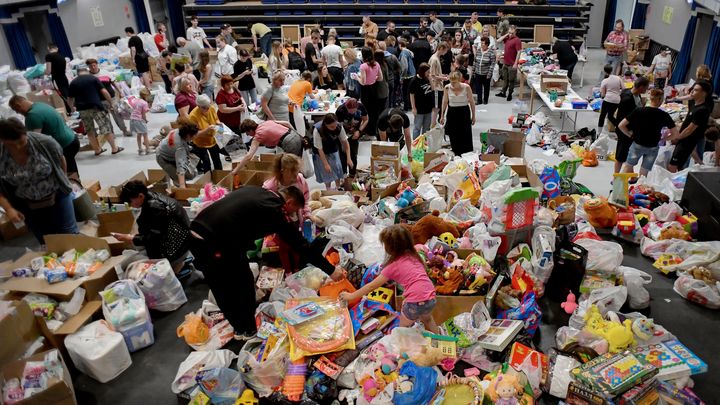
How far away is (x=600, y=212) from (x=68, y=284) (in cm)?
469

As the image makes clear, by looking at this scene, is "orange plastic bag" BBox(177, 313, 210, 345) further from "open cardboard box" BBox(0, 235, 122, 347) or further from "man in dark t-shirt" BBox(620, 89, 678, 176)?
"man in dark t-shirt" BBox(620, 89, 678, 176)

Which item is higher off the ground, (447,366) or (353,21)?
(353,21)

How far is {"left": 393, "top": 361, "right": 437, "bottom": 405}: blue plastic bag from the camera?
283 centimetres

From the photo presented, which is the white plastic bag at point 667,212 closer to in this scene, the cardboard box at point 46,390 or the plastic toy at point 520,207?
the plastic toy at point 520,207

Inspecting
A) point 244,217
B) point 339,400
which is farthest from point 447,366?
point 244,217

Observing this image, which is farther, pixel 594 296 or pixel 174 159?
pixel 174 159

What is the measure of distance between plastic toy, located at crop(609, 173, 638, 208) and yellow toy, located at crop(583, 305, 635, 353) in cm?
196

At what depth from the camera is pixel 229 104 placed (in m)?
6.70

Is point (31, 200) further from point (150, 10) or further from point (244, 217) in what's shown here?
point (150, 10)

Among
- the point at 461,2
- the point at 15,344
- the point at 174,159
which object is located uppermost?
the point at 461,2

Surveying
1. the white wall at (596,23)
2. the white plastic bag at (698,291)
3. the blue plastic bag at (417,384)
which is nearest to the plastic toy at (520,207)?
the white plastic bag at (698,291)

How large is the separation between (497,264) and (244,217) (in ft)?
7.12

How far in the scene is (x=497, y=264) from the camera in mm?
4152

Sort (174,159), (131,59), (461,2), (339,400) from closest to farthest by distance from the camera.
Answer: (339,400)
(174,159)
(131,59)
(461,2)
